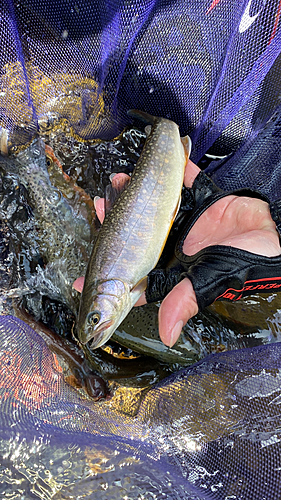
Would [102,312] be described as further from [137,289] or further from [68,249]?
[68,249]

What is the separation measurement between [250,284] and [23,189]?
74.8 inches

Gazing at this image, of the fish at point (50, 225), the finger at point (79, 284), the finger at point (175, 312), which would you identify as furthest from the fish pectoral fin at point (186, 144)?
the finger at point (79, 284)

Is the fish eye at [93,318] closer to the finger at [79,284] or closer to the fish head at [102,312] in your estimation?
the fish head at [102,312]

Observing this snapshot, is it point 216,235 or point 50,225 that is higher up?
point 216,235

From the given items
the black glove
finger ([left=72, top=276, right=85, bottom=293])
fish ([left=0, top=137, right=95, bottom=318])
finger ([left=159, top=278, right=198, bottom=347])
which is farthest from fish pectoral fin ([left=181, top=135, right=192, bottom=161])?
finger ([left=72, top=276, right=85, bottom=293])

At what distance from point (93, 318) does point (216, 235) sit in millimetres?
1092

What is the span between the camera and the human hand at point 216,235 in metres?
1.52

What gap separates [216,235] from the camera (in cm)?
211

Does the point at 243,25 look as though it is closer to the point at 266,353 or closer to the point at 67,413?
the point at 266,353

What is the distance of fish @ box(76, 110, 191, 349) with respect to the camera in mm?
1688

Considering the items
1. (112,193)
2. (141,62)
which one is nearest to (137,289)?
(112,193)

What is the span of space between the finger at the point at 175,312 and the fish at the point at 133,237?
1.01 ft

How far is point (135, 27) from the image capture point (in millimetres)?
1812

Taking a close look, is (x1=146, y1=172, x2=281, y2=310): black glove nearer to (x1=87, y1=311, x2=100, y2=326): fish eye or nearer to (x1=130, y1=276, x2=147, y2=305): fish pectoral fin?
(x1=130, y1=276, x2=147, y2=305): fish pectoral fin
